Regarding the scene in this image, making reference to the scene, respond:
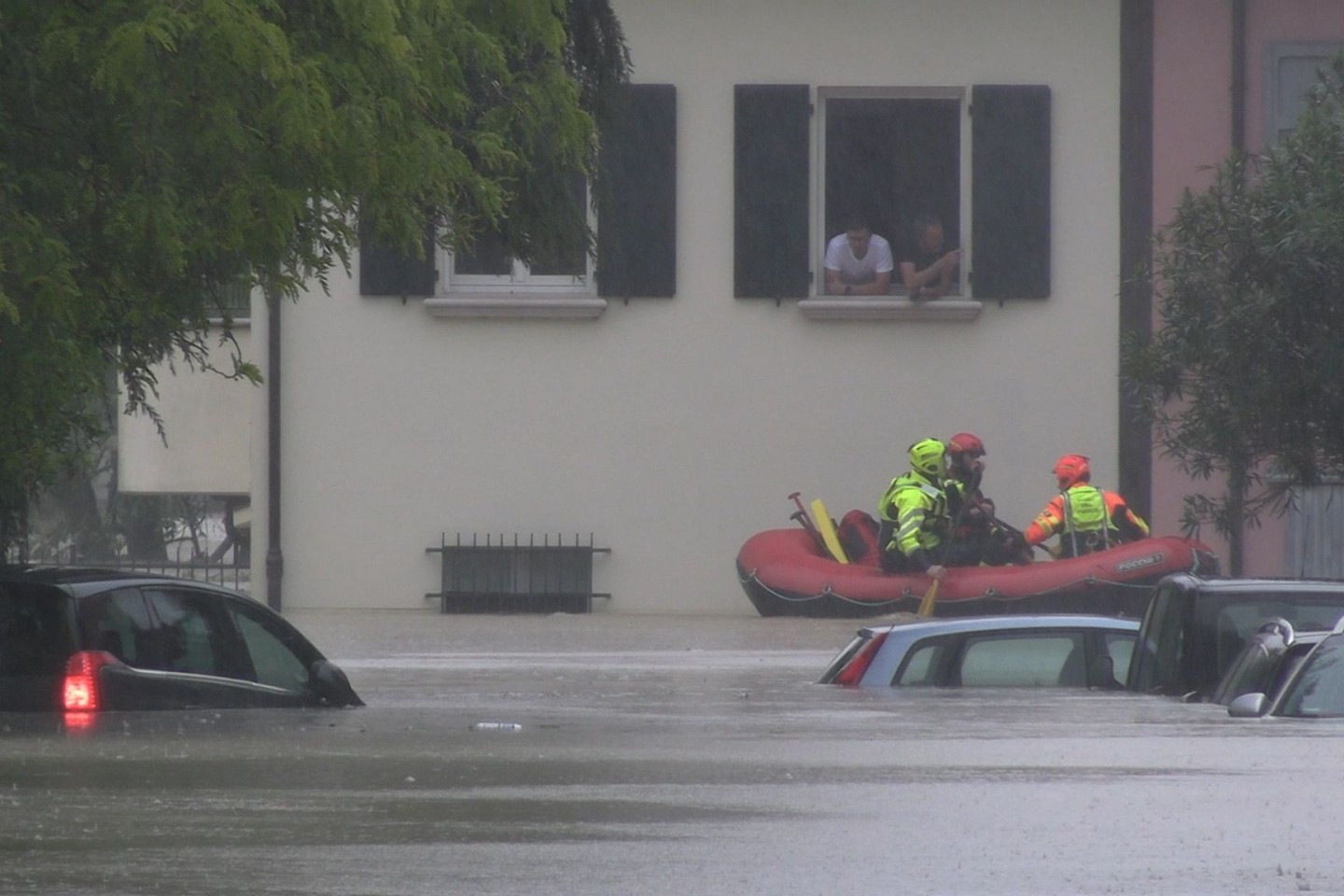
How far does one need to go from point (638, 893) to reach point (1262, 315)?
344 inches

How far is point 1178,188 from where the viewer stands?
2016cm

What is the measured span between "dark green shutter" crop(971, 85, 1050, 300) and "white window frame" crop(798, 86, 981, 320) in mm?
159

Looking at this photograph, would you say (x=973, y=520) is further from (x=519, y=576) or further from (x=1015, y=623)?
(x=1015, y=623)

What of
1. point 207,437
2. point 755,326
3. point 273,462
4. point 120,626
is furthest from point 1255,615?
point 207,437

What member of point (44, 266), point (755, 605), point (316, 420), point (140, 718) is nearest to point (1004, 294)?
point (755, 605)

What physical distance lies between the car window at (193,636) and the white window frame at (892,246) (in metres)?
10.2

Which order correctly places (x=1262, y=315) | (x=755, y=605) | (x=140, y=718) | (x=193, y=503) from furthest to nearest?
(x=193, y=503)
(x=755, y=605)
(x=1262, y=315)
(x=140, y=718)

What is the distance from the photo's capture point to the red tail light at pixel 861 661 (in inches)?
463

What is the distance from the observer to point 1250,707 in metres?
9.34

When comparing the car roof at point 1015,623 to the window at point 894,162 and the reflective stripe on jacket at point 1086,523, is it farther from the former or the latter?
the window at point 894,162

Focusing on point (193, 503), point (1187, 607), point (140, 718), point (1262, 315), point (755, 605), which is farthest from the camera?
point (193, 503)

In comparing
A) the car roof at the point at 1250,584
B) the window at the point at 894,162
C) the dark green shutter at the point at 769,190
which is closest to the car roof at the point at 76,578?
the car roof at the point at 1250,584

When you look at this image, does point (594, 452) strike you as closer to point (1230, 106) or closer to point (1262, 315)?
point (1230, 106)

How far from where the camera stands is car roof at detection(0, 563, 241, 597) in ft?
32.4
